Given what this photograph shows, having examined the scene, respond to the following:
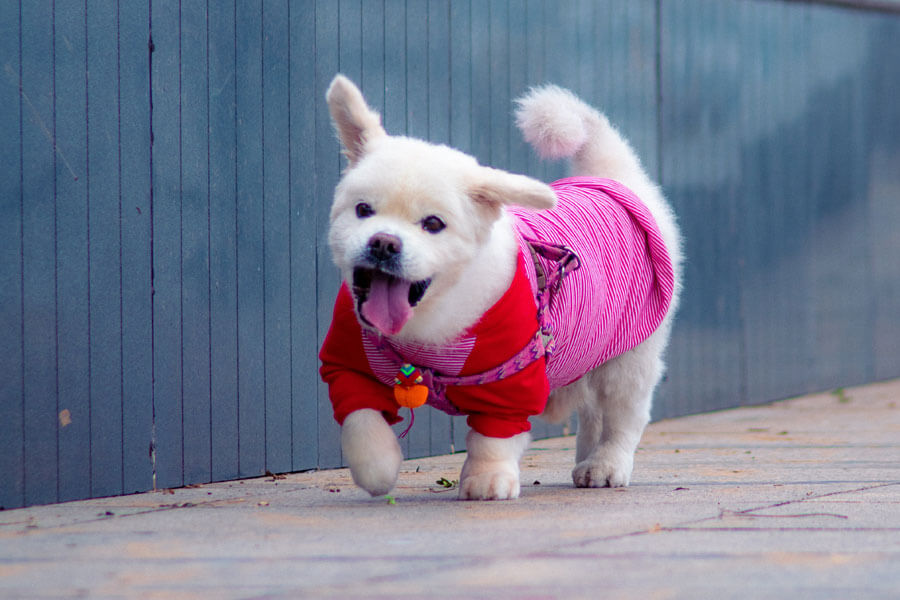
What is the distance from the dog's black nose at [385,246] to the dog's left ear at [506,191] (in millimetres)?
362

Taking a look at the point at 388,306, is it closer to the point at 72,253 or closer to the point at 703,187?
the point at 72,253

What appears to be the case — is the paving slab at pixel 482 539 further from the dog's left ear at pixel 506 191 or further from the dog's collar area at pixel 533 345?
the dog's left ear at pixel 506 191

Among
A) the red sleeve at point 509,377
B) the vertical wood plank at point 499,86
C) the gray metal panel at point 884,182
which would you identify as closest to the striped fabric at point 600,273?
the red sleeve at point 509,377

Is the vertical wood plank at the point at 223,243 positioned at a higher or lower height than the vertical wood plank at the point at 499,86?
lower

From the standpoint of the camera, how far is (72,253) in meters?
4.04

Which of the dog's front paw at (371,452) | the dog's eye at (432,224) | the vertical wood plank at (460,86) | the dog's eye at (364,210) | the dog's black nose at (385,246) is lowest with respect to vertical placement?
the dog's front paw at (371,452)

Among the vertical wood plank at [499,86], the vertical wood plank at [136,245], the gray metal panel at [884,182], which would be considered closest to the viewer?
the vertical wood plank at [136,245]

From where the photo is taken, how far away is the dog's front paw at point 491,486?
374cm

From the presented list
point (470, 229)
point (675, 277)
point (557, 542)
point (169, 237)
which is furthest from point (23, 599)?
point (675, 277)

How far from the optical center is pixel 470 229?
3531mm

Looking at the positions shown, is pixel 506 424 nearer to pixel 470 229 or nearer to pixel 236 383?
pixel 470 229

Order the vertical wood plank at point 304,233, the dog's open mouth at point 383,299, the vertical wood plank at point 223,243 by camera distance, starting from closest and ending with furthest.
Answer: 1. the dog's open mouth at point 383,299
2. the vertical wood plank at point 223,243
3. the vertical wood plank at point 304,233

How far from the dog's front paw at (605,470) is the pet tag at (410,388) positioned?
2.96 feet

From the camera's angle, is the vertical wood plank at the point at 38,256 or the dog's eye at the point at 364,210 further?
the vertical wood plank at the point at 38,256
